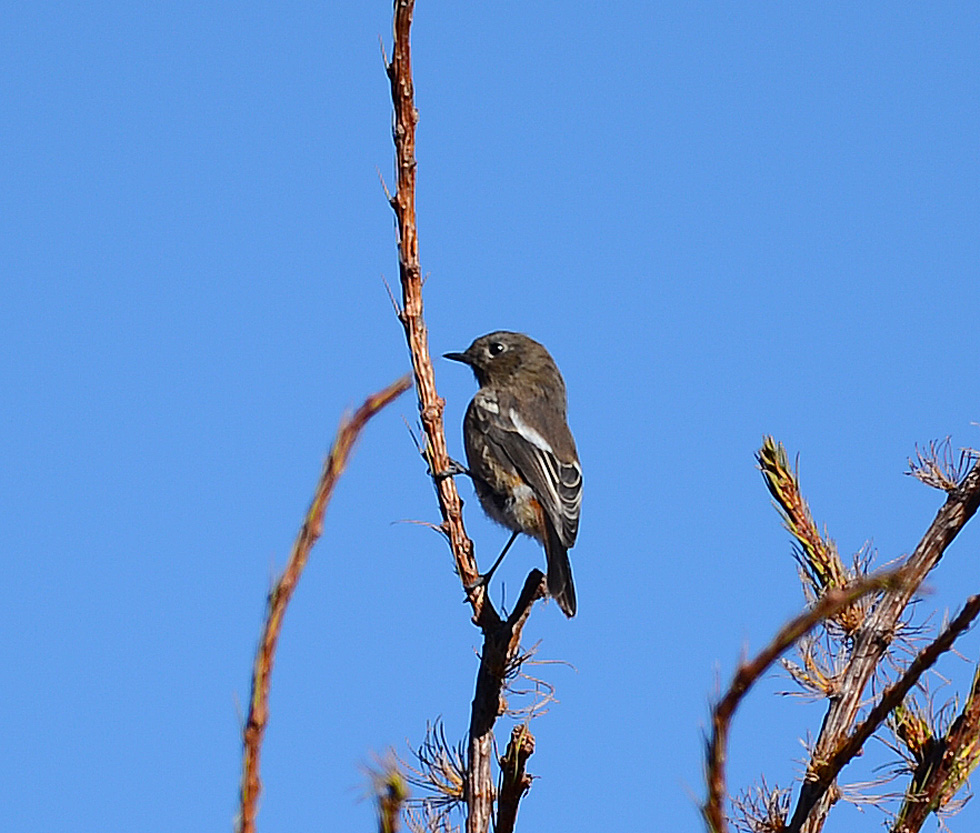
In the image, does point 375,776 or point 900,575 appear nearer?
point 900,575

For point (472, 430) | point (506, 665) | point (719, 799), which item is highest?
point (472, 430)

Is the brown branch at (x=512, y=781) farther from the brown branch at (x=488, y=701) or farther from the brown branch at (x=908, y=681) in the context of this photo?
the brown branch at (x=908, y=681)

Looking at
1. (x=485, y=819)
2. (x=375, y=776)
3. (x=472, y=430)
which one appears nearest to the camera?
(x=375, y=776)

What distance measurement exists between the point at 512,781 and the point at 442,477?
1016mm

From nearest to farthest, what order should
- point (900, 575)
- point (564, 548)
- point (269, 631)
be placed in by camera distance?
point (900, 575) < point (269, 631) < point (564, 548)

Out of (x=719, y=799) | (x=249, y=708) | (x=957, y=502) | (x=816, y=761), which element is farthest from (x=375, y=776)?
(x=957, y=502)

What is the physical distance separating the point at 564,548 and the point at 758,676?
4945 mm

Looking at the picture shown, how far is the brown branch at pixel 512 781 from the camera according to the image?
2.77 m

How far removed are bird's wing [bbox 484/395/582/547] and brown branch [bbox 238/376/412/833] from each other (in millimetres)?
4794

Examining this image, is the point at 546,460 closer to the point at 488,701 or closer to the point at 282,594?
→ the point at 488,701

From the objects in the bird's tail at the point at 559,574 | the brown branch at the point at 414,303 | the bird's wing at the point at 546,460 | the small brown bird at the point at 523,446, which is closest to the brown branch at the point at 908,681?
the brown branch at the point at 414,303

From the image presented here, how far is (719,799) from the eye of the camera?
102 centimetres

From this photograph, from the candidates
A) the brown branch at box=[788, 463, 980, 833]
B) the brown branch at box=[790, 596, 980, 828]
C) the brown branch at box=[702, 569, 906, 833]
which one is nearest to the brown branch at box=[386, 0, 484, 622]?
the brown branch at box=[788, 463, 980, 833]

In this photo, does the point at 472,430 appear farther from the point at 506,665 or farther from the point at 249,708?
the point at 249,708
